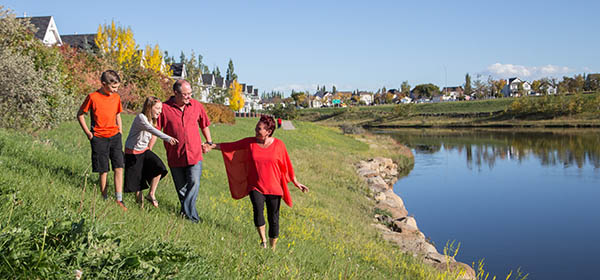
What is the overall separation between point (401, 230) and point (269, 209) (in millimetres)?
6908

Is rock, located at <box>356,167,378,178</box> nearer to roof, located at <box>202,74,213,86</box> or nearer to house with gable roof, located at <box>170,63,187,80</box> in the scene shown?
house with gable roof, located at <box>170,63,187,80</box>

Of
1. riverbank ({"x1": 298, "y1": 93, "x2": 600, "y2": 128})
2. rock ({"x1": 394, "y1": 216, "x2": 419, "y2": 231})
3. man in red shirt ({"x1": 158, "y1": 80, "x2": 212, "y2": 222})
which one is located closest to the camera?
man in red shirt ({"x1": 158, "y1": 80, "x2": 212, "y2": 222})

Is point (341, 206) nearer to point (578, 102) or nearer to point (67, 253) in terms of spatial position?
point (67, 253)

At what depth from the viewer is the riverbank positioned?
6888cm

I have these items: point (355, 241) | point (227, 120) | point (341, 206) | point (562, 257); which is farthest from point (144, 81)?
Answer: point (562, 257)

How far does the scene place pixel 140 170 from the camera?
642cm

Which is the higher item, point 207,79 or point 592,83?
point 207,79

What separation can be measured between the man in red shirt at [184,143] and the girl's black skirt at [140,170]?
458 mm

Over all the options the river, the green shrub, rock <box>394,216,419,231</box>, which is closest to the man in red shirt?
rock <box>394,216,419,231</box>

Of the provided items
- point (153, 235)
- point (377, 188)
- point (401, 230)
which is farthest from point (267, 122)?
point (377, 188)

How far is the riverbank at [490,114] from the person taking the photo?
68875mm

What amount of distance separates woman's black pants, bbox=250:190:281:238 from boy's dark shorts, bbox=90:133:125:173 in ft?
6.44

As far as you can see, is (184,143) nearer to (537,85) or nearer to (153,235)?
(153,235)

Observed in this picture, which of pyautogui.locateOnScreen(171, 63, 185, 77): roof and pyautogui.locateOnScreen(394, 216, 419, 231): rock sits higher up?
pyautogui.locateOnScreen(171, 63, 185, 77): roof
